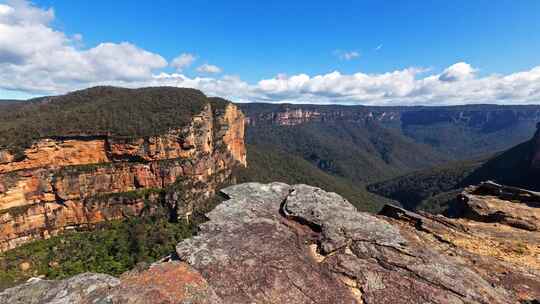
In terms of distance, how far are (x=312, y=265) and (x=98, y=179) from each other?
253ft

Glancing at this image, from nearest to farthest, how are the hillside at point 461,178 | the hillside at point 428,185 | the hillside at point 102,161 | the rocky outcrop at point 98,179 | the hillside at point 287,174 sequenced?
the rocky outcrop at point 98,179 → the hillside at point 102,161 → the hillside at point 461,178 → the hillside at point 287,174 → the hillside at point 428,185

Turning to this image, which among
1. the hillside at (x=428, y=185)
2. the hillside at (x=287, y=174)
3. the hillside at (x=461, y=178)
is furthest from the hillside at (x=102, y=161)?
the hillside at (x=428, y=185)

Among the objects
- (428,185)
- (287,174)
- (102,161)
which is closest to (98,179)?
(102,161)

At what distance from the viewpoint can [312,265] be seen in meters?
7.59

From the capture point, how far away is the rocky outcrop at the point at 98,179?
5962cm

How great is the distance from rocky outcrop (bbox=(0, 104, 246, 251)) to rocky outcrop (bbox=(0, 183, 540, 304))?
68742mm

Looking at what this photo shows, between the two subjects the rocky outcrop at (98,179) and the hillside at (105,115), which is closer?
the rocky outcrop at (98,179)

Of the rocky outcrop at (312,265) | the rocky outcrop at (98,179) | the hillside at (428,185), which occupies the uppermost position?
the rocky outcrop at (312,265)

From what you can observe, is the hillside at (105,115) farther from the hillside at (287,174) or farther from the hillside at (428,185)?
the hillside at (428,185)

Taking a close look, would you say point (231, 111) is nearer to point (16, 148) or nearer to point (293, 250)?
point (16, 148)

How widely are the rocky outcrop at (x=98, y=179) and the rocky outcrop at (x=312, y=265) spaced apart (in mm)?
68742

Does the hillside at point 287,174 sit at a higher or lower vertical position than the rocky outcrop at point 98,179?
lower

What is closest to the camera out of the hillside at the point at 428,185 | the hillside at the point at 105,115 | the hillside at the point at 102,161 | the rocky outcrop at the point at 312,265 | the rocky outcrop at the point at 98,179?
the rocky outcrop at the point at 312,265

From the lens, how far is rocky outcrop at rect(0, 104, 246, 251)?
59.6 m
